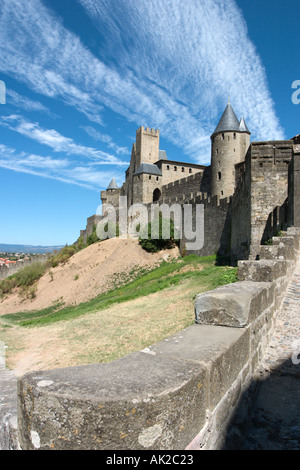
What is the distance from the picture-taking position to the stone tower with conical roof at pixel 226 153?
3388 centimetres

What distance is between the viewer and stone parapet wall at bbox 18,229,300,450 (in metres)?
1.43

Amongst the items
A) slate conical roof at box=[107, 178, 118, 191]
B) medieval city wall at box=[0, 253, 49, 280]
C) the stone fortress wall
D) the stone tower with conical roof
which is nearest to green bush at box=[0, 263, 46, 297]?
medieval city wall at box=[0, 253, 49, 280]

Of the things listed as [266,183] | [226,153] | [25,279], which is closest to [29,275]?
[25,279]

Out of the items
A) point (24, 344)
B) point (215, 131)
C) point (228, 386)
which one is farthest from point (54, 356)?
point (215, 131)

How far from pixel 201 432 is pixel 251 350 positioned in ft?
5.25

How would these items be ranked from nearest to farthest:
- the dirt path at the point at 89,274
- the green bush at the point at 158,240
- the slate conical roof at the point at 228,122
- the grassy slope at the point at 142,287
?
the grassy slope at the point at 142,287 → the dirt path at the point at 89,274 → the green bush at the point at 158,240 → the slate conical roof at the point at 228,122

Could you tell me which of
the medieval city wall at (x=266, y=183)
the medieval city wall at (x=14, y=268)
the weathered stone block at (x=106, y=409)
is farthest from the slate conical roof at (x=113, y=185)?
the weathered stone block at (x=106, y=409)

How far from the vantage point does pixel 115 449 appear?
1.45 metres

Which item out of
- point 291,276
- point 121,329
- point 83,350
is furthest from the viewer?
point 121,329

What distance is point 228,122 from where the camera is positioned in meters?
34.8

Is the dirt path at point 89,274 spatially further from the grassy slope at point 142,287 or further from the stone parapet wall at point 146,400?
the stone parapet wall at point 146,400

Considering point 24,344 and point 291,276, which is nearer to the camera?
point 291,276

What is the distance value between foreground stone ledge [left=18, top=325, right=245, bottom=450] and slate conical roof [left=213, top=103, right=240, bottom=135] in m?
35.5
